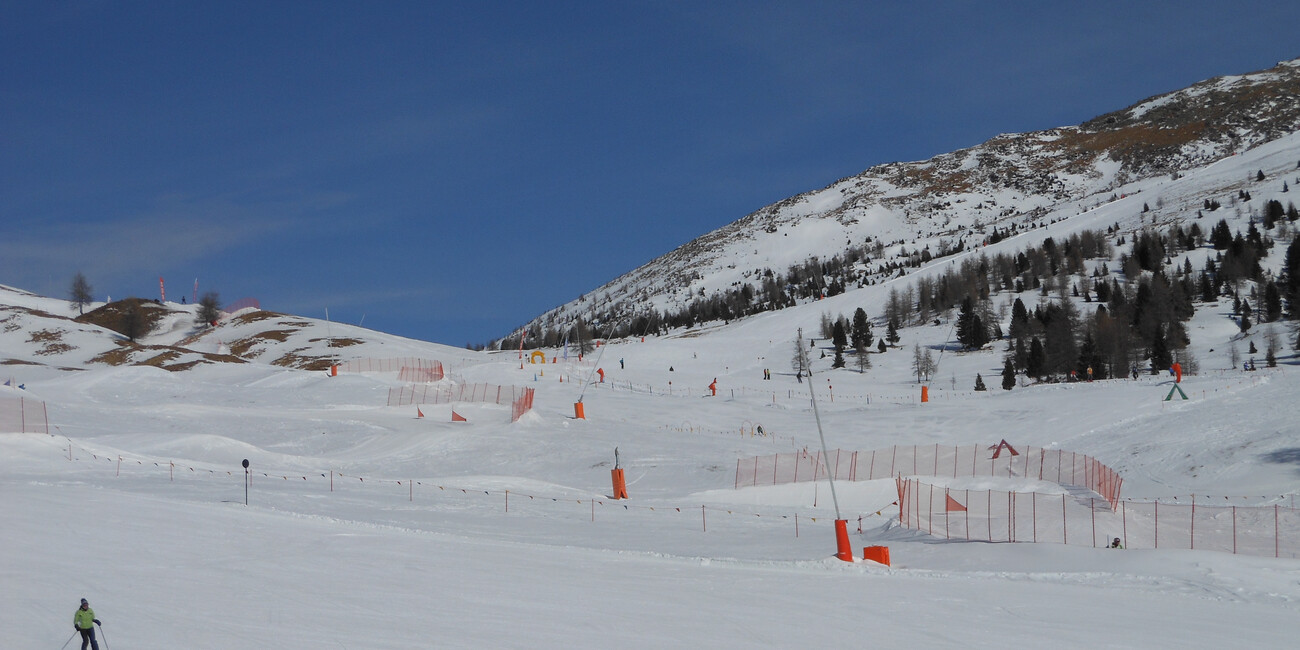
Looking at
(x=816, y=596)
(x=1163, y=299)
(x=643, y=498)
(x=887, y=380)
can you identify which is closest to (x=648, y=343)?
(x=887, y=380)

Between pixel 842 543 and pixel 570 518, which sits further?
pixel 570 518

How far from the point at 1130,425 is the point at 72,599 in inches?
1486

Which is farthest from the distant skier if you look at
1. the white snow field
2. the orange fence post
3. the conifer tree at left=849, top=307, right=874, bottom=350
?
the conifer tree at left=849, top=307, right=874, bottom=350

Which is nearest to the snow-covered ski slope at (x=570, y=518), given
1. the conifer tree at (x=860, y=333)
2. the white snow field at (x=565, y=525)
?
the white snow field at (x=565, y=525)

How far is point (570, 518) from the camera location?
90.7 feet

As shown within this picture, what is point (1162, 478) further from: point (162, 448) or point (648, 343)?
point (648, 343)

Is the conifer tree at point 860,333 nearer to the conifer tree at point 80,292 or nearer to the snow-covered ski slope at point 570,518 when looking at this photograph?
the snow-covered ski slope at point 570,518

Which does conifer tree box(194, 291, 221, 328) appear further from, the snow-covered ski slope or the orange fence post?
the orange fence post

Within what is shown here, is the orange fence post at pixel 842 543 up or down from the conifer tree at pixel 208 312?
down

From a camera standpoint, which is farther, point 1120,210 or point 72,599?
point 1120,210

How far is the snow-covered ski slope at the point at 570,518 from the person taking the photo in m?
14.1

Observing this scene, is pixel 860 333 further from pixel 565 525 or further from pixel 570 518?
pixel 565 525

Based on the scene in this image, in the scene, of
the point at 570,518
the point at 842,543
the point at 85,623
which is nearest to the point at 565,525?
the point at 570,518

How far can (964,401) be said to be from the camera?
53.7 metres
